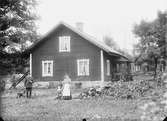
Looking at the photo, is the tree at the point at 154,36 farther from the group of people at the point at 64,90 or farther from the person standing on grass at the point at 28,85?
the group of people at the point at 64,90

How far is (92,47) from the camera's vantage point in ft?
35.2

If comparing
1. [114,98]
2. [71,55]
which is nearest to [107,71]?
[71,55]

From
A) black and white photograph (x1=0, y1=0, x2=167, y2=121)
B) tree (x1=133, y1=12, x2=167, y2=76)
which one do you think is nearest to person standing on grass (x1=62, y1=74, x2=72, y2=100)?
black and white photograph (x1=0, y1=0, x2=167, y2=121)

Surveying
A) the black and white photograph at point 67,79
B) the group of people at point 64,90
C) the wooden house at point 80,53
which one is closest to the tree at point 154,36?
the black and white photograph at point 67,79

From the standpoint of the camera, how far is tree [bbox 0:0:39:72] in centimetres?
482

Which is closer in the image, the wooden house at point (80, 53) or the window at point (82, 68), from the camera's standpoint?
the window at point (82, 68)

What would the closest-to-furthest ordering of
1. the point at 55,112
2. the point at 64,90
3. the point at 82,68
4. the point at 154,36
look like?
the point at 55,112 → the point at 154,36 → the point at 82,68 → the point at 64,90

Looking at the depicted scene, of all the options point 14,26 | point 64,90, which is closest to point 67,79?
point 64,90

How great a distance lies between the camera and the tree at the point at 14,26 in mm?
4820

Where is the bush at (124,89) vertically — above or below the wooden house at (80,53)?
below

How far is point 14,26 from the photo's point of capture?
16.0ft

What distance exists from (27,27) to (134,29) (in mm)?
1790

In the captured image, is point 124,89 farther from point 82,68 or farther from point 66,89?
point 66,89

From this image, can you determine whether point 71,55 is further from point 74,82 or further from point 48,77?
point 48,77
